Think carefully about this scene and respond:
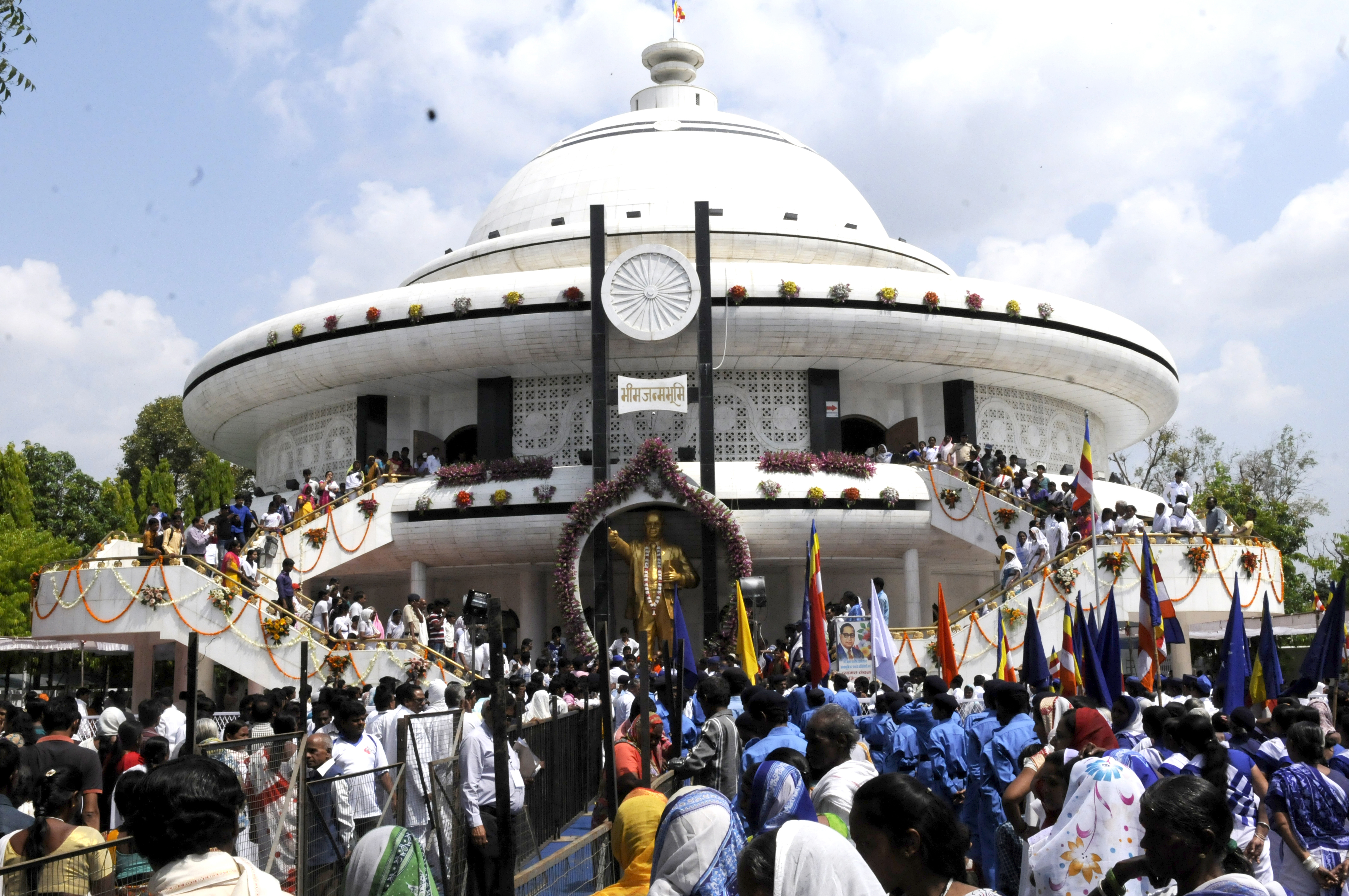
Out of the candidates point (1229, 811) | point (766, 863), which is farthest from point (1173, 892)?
point (766, 863)

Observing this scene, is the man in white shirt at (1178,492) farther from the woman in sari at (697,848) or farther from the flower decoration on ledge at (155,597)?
the woman in sari at (697,848)

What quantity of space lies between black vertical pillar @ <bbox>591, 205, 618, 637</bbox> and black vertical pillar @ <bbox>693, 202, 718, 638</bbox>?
6.26ft

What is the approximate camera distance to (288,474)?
32.5 meters

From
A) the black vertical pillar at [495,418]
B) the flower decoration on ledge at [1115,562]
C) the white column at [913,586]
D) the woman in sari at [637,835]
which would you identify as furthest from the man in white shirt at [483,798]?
the black vertical pillar at [495,418]

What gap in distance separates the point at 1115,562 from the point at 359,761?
1812 cm

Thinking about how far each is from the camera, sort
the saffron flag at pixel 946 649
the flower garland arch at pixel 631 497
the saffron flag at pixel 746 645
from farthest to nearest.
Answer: the flower garland arch at pixel 631 497 → the saffron flag at pixel 746 645 → the saffron flag at pixel 946 649

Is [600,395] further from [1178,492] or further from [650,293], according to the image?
[1178,492]

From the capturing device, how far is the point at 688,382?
88.5ft

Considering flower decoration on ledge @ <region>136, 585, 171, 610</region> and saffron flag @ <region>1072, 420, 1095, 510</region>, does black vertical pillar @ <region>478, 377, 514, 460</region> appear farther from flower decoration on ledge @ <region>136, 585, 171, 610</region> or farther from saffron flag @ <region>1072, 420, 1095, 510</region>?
saffron flag @ <region>1072, 420, 1095, 510</region>

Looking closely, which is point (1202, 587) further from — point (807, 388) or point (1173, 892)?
point (1173, 892)

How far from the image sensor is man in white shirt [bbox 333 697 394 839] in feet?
22.4

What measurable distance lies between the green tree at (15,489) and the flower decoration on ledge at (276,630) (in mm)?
27460

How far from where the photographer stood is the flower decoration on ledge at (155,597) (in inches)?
888

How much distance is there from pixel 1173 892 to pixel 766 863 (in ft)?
7.15
